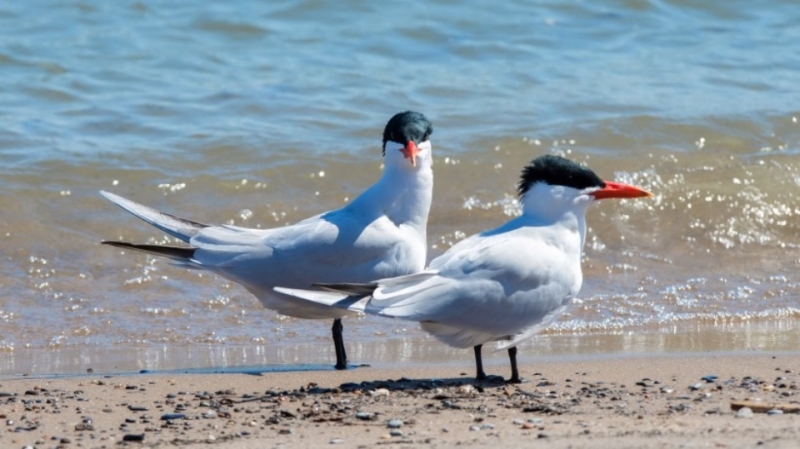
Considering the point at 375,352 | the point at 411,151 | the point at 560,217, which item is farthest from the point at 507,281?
the point at 375,352

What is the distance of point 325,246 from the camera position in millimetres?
5062

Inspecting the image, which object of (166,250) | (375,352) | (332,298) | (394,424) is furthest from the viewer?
(375,352)

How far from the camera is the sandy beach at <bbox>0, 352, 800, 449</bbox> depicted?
3.61 m

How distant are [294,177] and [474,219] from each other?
4.10 feet

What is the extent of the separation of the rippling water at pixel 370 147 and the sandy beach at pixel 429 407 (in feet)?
1.71

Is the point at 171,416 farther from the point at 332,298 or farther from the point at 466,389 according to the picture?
the point at 466,389

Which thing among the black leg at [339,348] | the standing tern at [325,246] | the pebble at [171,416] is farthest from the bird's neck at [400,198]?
the pebble at [171,416]

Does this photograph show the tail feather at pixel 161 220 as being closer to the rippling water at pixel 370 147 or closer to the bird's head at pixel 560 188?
the rippling water at pixel 370 147

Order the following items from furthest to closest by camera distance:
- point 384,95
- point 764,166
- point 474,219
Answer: point 384,95
point 764,166
point 474,219

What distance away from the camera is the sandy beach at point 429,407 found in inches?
142

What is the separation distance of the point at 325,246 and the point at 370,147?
3.66 metres

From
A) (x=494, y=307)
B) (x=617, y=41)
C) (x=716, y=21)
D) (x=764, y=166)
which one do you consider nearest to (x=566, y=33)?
(x=617, y=41)

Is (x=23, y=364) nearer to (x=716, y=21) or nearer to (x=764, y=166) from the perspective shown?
(x=764, y=166)

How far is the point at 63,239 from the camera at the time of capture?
22.8 ft
